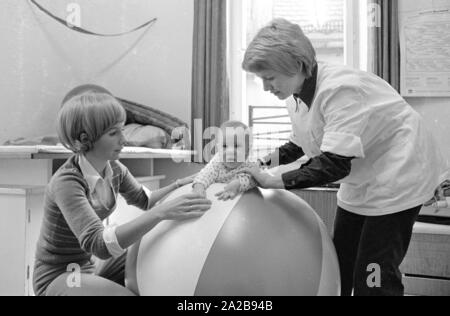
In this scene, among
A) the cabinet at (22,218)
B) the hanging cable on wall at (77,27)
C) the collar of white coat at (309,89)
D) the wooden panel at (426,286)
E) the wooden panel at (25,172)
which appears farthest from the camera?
the hanging cable on wall at (77,27)

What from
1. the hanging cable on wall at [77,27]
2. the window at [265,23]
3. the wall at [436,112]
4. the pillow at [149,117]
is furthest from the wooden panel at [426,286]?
the hanging cable on wall at [77,27]

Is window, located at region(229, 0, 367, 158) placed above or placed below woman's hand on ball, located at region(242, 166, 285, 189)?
above

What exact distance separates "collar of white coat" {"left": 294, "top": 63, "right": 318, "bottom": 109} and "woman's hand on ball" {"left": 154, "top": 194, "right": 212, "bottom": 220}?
0.43 metres

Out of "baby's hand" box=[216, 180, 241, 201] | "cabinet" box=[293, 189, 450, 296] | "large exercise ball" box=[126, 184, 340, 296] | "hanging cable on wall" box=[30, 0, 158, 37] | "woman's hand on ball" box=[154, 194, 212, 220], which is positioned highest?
"hanging cable on wall" box=[30, 0, 158, 37]

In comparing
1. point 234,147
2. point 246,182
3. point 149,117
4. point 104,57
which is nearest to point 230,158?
point 234,147

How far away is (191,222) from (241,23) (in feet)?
7.81

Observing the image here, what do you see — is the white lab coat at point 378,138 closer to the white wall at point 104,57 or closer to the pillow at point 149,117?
the pillow at point 149,117

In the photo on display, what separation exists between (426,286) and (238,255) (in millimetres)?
1512

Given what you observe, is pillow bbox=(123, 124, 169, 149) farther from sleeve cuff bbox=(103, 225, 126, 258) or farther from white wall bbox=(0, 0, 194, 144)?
sleeve cuff bbox=(103, 225, 126, 258)

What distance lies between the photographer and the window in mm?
2938

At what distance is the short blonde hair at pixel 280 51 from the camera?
116cm

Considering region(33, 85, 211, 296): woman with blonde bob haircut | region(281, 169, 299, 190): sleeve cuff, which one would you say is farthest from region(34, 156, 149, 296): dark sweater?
region(281, 169, 299, 190): sleeve cuff

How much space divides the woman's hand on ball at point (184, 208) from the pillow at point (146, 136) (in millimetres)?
1579

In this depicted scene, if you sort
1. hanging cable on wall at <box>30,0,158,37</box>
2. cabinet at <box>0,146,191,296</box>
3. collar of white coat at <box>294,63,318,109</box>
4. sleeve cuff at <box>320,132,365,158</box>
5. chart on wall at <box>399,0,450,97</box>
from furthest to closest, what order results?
hanging cable on wall at <box>30,0,158,37</box> < chart on wall at <box>399,0,450,97</box> < cabinet at <box>0,146,191,296</box> < collar of white coat at <box>294,63,318,109</box> < sleeve cuff at <box>320,132,365,158</box>
